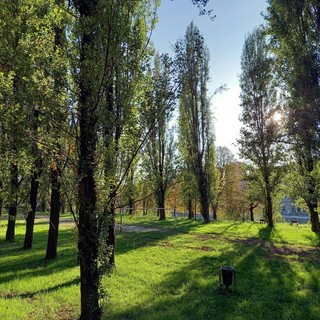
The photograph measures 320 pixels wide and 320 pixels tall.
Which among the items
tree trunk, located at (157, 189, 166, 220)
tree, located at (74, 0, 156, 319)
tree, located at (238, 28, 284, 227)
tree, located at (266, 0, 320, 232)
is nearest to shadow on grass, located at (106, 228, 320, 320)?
tree, located at (74, 0, 156, 319)

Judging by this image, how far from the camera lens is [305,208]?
1923 cm

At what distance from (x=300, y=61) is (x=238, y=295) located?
8.78 m

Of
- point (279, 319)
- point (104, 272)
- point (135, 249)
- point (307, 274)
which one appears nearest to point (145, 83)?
point (104, 272)

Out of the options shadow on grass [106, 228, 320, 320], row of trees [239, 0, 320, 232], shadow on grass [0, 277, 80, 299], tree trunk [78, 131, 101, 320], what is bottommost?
shadow on grass [106, 228, 320, 320]

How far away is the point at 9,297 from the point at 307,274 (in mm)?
7591

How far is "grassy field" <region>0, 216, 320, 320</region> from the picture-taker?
19.5 ft

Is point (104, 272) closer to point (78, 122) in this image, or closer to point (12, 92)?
point (78, 122)

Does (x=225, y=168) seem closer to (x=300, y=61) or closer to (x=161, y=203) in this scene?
(x=161, y=203)

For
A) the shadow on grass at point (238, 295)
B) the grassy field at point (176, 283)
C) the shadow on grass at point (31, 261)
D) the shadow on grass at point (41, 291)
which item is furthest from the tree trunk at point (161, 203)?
the shadow on grass at point (41, 291)

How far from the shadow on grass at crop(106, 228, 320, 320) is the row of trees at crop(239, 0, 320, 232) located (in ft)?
16.4

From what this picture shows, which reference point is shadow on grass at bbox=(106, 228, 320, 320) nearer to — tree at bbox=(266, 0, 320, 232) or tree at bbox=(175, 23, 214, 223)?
tree at bbox=(266, 0, 320, 232)

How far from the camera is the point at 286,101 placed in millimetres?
15469

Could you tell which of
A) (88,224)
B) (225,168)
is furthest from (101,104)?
(225,168)

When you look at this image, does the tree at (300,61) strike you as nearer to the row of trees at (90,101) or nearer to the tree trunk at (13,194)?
the row of trees at (90,101)
